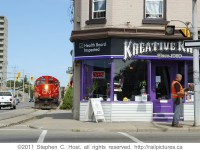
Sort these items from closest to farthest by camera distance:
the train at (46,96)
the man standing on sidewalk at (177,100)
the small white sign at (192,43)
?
the small white sign at (192,43) → the man standing on sidewalk at (177,100) → the train at (46,96)

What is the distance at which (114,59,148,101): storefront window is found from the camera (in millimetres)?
19453

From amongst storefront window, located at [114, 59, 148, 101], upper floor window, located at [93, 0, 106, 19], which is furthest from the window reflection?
upper floor window, located at [93, 0, 106, 19]

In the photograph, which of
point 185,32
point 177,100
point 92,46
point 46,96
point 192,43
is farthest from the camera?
point 46,96

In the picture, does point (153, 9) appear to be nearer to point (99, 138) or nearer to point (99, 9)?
point (99, 9)

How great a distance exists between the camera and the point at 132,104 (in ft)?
63.3

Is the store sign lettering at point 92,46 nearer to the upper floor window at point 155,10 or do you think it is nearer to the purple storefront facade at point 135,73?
the purple storefront facade at point 135,73

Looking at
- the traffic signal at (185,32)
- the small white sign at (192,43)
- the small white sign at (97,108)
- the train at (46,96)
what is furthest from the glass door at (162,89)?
the train at (46,96)

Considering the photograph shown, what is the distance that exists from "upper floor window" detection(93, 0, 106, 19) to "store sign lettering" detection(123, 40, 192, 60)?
1.86 m

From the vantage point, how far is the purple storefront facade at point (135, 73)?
19.3 meters

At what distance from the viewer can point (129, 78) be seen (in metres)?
19.7

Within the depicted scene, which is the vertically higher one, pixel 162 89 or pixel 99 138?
pixel 162 89

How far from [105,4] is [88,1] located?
891mm

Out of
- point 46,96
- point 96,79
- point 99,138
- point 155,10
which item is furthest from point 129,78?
point 46,96

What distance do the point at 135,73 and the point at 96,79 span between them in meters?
1.84
